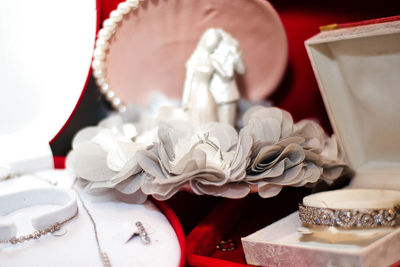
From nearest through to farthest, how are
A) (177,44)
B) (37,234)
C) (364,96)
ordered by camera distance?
(37,234) → (364,96) → (177,44)

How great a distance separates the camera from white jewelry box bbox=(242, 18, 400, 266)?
0.50m

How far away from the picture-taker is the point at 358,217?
16.7 inches

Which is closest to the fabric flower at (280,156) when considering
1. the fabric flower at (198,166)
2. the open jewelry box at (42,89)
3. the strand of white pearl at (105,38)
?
the fabric flower at (198,166)

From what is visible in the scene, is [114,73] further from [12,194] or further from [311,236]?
[311,236]

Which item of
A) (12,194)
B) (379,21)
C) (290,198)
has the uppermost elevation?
(379,21)

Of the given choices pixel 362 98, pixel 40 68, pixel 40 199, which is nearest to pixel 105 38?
pixel 40 68

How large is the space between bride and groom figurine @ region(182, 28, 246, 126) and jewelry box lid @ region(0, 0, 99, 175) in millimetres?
168

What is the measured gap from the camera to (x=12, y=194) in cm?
51

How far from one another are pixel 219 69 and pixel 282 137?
0.64 ft

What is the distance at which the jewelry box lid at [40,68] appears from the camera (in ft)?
1.93

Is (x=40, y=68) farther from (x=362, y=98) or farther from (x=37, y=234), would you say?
(x=362, y=98)

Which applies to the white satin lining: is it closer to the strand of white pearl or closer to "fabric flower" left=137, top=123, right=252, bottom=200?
"fabric flower" left=137, top=123, right=252, bottom=200

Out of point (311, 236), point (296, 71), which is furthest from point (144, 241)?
point (296, 71)

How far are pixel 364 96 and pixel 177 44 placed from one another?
0.32 meters
